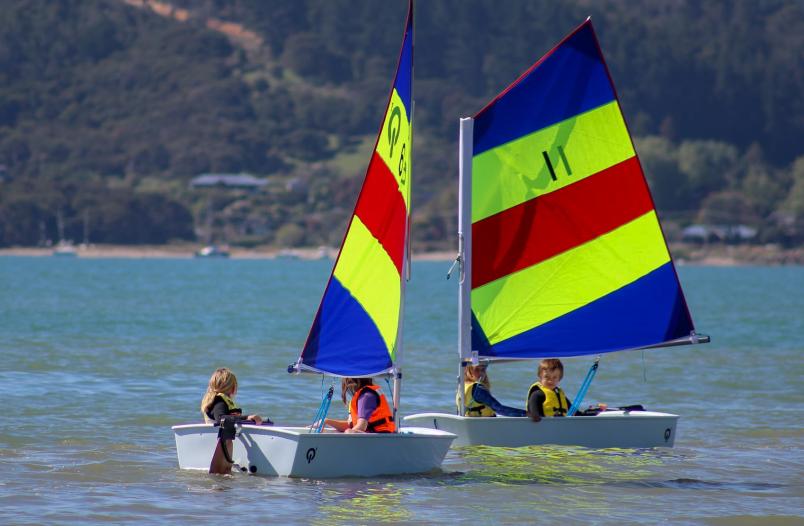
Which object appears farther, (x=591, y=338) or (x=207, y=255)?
(x=207, y=255)

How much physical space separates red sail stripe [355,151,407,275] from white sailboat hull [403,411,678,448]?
99.4 inches

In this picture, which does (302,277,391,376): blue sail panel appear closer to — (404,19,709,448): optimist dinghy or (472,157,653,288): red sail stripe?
(404,19,709,448): optimist dinghy

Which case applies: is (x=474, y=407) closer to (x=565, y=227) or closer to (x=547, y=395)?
(x=547, y=395)

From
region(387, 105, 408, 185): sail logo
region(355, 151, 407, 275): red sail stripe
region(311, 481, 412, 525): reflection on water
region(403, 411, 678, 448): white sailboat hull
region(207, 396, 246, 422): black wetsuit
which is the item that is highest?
region(387, 105, 408, 185): sail logo

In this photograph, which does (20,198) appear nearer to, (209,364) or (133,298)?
(133,298)

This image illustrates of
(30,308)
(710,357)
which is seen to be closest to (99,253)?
(30,308)

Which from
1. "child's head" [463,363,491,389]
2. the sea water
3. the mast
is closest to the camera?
the sea water

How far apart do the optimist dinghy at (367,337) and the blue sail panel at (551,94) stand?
80.2 inches

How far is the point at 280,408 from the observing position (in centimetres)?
2300

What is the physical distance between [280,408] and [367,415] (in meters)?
8.70

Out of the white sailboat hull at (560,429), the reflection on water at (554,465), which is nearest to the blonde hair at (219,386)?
the reflection on water at (554,465)

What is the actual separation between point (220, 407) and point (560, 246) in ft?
16.0

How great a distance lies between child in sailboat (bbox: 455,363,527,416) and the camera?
666 inches

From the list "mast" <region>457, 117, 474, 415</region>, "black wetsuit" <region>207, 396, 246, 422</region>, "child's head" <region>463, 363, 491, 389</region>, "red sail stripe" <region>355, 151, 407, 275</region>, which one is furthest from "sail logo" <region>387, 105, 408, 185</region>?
"child's head" <region>463, 363, 491, 389</region>
